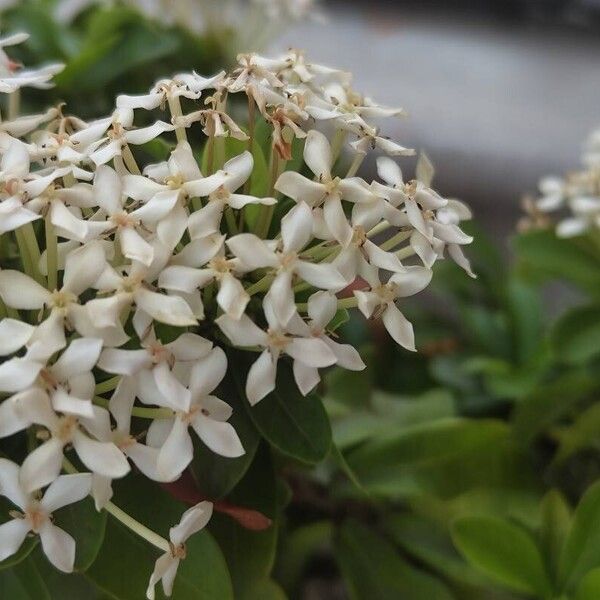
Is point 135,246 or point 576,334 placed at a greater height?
point 135,246

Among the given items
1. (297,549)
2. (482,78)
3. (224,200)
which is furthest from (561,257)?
(482,78)

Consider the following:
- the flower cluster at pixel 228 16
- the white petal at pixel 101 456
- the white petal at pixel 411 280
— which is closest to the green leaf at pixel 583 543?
the white petal at pixel 411 280

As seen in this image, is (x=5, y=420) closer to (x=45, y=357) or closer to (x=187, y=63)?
(x=45, y=357)

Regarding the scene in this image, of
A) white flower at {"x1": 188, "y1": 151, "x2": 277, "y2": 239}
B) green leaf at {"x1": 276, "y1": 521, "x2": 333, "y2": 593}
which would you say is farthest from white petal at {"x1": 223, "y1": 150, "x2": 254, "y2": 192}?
green leaf at {"x1": 276, "y1": 521, "x2": 333, "y2": 593}

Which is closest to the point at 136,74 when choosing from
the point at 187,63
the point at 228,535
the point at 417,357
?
the point at 187,63

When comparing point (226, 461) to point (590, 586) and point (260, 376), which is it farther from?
point (590, 586)
